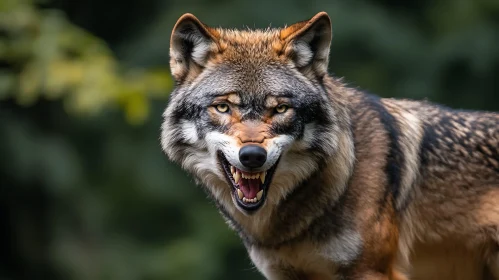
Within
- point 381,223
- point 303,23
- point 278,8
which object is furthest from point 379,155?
point 278,8

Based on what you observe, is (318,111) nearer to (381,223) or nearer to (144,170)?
(381,223)

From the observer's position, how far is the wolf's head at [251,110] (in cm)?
573

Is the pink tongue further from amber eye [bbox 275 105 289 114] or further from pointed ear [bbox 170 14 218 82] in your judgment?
pointed ear [bbox 170 14 218 82]

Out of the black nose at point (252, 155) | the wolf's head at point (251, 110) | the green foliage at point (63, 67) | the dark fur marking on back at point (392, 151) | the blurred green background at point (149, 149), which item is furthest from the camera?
the blurred green background at point (149, 149)

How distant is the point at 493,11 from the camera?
16.3 m

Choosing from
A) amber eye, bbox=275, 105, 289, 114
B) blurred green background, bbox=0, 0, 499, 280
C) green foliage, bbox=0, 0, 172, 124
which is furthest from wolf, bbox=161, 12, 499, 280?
blurred green background, bbox=0, 0, 499, 280

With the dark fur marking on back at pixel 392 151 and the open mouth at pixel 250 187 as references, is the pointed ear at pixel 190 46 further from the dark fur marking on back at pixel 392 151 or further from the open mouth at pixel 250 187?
the dark fur marking on back at pixel 392 151

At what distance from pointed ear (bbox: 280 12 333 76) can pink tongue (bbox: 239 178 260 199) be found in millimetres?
699

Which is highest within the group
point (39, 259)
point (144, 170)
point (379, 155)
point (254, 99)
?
point (254, 99)

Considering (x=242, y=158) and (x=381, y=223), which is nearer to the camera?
(x=242, y=158)

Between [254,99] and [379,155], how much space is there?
36.6 inches

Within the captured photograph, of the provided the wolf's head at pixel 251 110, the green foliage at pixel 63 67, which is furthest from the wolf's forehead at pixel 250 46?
the green foliage at pixel 63 67

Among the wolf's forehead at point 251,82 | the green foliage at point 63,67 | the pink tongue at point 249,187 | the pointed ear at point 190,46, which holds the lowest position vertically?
the pink tongue at point 249,187

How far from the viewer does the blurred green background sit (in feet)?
50.3
